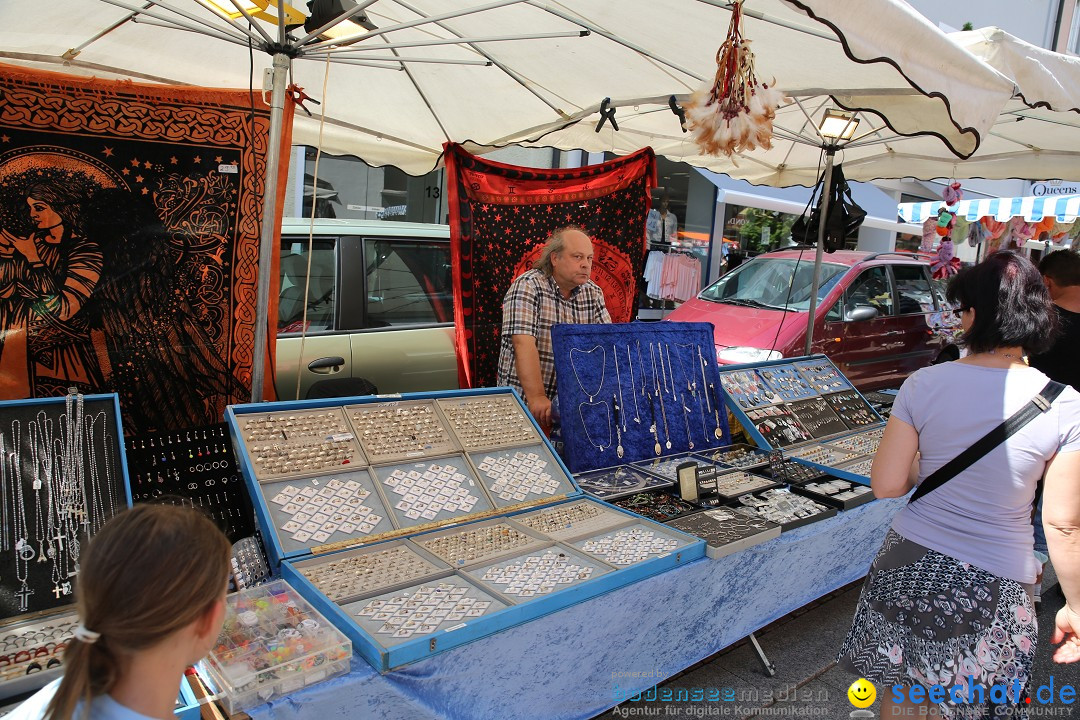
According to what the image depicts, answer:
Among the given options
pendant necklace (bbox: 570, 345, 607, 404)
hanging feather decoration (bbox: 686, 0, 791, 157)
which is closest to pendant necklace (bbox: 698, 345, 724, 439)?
pendant necklace (bbox: 570, 345, 607, 404)

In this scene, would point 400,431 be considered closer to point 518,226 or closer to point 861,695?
point 861,695

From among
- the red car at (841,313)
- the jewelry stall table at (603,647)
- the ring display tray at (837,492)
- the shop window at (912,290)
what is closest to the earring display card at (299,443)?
the jewelry stall table at (603,647)

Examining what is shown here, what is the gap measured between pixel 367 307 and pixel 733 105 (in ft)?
8.14

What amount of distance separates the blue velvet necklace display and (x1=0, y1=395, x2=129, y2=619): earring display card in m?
1.65

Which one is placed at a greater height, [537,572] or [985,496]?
[985,496]

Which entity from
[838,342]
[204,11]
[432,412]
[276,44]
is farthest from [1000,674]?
[838,342]

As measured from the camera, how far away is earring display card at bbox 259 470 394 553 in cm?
203

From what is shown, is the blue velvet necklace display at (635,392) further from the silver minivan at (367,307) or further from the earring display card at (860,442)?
the silver minivan at (367,307)

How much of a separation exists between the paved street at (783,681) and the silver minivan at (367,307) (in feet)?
7.53

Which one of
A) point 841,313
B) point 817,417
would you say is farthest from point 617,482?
Answer: point 841,313

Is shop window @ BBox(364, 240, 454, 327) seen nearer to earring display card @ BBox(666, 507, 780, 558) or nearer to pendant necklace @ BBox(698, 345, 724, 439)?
pendant necklace @ BBox(698, 345, 724, 439)

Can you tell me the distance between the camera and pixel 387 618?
169 centimetres

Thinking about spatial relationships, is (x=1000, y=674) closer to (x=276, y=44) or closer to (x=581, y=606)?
(x=581, y=606)

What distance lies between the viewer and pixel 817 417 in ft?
12.4
